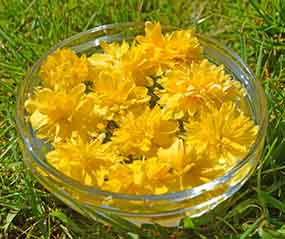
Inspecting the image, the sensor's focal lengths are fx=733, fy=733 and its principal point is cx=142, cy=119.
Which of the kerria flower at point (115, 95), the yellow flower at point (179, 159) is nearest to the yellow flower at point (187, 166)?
the yellow flower at point (179, 159)

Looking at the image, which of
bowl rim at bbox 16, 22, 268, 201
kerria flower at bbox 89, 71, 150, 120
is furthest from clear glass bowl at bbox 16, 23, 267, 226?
kerria flower at bbox 89, 71, 150, 120

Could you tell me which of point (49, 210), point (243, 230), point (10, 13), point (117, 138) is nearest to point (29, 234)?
point (49, 210)

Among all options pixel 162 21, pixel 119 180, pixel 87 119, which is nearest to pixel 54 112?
pixel 87 119

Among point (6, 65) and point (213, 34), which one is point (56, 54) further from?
point (213, 34)

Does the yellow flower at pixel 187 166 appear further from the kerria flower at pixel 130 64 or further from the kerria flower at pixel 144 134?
the kerria flower at pixel 130 64

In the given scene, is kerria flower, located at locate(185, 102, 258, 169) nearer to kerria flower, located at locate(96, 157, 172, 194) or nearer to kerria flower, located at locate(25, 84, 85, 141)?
kerria flower, located at locate(96, 157, 172, 194)

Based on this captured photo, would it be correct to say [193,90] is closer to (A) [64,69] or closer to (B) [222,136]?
(B) [222,136]
